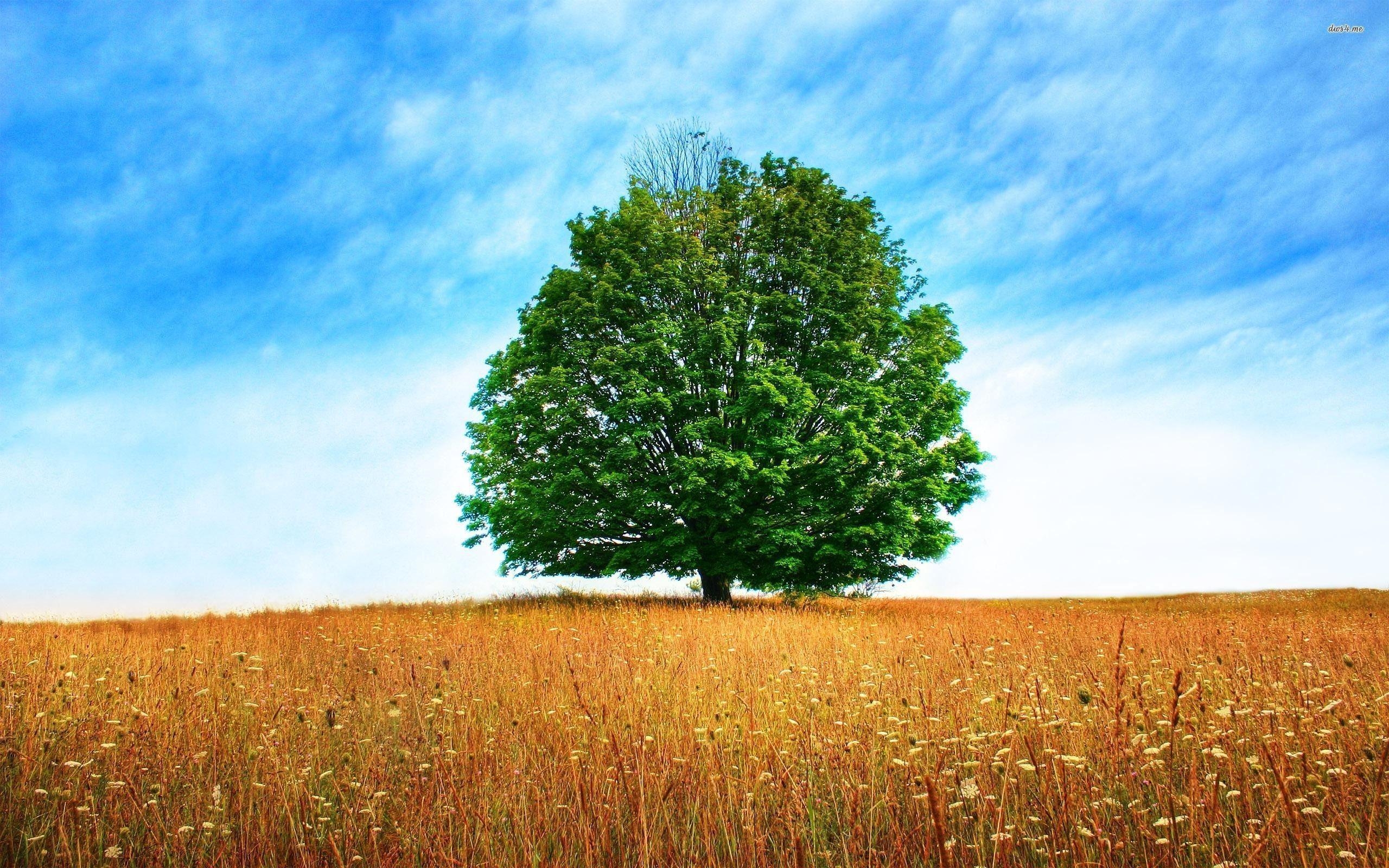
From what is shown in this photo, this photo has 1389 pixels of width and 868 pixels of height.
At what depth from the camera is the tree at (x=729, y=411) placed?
16.6m

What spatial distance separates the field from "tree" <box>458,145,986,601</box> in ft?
22.1

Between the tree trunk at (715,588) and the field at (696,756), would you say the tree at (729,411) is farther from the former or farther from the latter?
the field at (696,756)

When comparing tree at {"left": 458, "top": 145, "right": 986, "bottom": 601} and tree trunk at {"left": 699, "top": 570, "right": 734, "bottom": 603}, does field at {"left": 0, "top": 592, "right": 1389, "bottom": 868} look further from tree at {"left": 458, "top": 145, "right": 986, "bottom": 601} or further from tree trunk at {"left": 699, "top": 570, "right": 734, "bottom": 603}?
tree trunk at {"left": 699, "top": 570, "right": 734, "bottom": 603}

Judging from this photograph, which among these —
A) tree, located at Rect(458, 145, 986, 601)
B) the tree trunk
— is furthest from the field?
the tree trunk

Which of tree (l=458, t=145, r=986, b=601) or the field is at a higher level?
tree (l=458, t=145, r=986, b=601)

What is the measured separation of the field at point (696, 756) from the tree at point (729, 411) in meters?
6.74

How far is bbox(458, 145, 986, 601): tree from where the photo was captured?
16.6 m

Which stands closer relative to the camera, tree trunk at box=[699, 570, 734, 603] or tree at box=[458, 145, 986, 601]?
tree at box=[458, 145, 986, 601]

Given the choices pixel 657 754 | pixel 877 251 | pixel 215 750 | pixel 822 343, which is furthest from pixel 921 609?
pixel 215 750

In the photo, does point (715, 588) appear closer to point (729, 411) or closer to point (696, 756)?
point (729, 411)

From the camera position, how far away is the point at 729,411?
1675 cm

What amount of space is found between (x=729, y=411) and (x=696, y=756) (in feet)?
39.6

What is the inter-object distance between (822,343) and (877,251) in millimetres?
4273

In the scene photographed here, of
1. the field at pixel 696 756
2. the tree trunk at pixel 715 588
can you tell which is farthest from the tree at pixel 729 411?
the field at pixel 696 756
